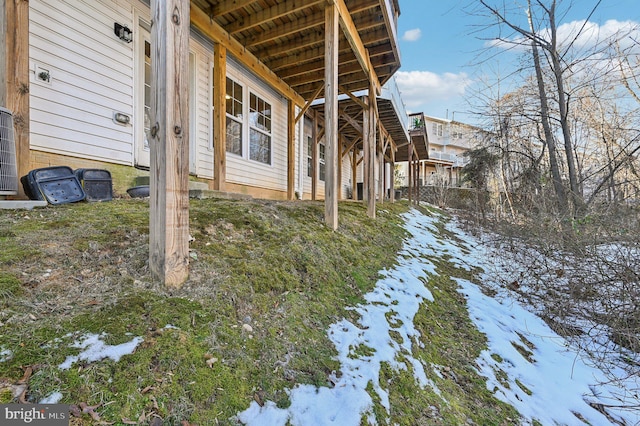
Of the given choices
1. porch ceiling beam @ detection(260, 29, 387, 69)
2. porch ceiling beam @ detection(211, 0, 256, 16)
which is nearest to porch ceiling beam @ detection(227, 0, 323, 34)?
porch ceiling beam @ detection(211, 0, 256, 16)

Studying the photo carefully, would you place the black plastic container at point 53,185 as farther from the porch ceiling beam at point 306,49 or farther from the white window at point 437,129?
the white window at point 437,129

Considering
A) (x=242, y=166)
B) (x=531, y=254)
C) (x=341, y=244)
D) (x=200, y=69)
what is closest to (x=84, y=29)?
(x=200, y=69)

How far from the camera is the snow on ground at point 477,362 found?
1.28 metres

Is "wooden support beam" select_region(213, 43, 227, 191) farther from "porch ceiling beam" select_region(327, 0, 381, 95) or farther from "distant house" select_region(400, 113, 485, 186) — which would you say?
"distant house" select_region(400, 113, 485, 186)

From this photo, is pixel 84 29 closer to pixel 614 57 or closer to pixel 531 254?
pixel 531 254

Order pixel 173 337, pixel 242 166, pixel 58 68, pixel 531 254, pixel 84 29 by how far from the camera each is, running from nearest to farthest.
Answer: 1. pixel 173 337
2. pixel 58 68
3. pixel 84 29
4. pixel 531 254
5. pixel 242 166

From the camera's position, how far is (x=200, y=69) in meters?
5.00

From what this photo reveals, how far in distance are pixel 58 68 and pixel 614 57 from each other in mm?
9584

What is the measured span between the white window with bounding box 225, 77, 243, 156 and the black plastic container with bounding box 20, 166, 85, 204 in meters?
2.86

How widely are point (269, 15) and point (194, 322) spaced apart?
4.37m

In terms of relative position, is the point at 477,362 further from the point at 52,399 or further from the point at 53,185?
the point at 53,185

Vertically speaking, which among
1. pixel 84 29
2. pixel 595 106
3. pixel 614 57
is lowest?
pixel 84 29

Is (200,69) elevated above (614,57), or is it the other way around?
(614,57)

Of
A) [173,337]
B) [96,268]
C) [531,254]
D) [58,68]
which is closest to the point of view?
[173,337]
